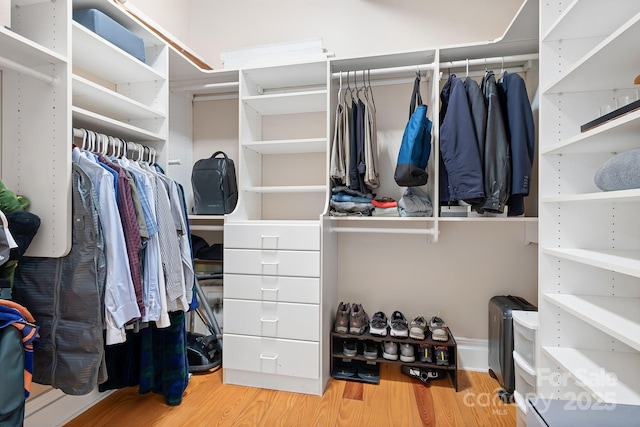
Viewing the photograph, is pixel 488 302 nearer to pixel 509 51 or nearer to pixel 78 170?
pixel 509 51

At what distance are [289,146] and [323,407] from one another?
159 cm

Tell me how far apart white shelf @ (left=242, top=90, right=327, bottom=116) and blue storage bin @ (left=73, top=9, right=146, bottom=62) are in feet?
2.15

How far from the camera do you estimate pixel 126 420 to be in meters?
1.57

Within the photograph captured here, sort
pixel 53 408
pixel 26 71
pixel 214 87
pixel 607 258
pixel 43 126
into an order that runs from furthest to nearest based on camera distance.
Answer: pixel 214 87
pixel 53 408
pixel 43 126
pixel 26 71
pixel 607 258

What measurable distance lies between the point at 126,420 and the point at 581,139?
2.32 m

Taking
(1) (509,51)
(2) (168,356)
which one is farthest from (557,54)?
(2) (168,356)

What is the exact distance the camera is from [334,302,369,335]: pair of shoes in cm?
196

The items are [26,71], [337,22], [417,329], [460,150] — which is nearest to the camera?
[26,71]

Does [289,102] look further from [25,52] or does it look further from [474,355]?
[474,355]

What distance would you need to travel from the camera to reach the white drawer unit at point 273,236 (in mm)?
1774

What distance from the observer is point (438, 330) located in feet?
6.19

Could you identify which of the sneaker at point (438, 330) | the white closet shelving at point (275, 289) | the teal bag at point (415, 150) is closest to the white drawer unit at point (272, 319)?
the white closet shelving at point (275, 289)

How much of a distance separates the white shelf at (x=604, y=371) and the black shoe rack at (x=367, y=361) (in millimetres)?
722

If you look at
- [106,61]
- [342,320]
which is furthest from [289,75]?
[342,320]
